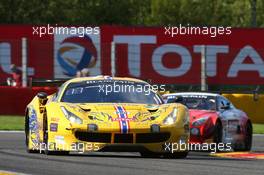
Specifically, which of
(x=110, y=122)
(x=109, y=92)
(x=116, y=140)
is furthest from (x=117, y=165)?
(x=109, y=92)

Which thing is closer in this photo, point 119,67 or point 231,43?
point 119,67

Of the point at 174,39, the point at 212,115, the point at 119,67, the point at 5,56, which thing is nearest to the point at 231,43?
the point at 174,39

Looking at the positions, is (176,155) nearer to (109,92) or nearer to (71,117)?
(109,92)

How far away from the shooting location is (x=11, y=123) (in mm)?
24062

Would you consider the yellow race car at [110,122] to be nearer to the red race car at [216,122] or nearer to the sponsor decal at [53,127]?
the sponsor decal at [53,127]

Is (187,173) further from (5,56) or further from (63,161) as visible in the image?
(5,56)

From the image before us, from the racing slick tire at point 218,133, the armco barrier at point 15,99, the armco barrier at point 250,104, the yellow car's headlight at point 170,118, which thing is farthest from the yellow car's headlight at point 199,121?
the armco barrier at point 15,99

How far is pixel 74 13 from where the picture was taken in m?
53.1

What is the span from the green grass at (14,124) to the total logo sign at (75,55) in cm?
386

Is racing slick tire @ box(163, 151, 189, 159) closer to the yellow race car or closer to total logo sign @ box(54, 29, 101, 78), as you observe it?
the yellow race car

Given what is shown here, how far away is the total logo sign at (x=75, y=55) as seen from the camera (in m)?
30.1

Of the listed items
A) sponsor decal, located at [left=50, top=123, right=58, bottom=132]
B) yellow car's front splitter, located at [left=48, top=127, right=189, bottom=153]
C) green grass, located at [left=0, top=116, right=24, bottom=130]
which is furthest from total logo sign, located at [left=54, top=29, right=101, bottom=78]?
yellow car's front splitter, located at [left=48, top=127, right=189, bottom=153]

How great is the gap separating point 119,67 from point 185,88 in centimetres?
365

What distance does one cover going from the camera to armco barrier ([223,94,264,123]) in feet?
85.0
